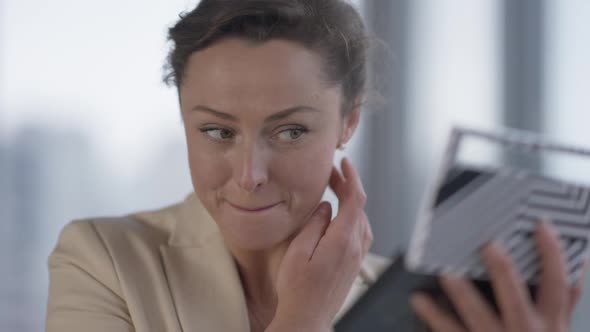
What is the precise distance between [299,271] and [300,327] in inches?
5.4

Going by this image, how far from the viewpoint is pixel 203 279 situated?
1527 millimetres

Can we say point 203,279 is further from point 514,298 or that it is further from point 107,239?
point 514,298

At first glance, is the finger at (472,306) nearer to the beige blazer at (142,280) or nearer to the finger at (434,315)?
the finger at (434,315)

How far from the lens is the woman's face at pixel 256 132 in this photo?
1349mm

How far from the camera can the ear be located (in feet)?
5.24

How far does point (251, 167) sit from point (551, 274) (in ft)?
2.15

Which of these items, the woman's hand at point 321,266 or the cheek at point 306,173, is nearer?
the woman's hand at point 321,266

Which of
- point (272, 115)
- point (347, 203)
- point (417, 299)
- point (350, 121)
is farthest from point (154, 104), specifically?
point (417, 299)

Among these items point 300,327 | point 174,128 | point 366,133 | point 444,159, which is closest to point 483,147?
point 444,159

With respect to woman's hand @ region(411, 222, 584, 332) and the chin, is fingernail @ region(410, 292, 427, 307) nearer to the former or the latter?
woman's hand @ region(411, 222, 584, 332)

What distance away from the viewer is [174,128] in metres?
3.24

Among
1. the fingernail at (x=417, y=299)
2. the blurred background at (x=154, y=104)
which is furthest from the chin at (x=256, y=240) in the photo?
the blurred background at (x=154, y=104)

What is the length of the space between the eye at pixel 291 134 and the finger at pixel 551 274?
67 centimetres

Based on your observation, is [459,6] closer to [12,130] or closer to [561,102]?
[561,102]
